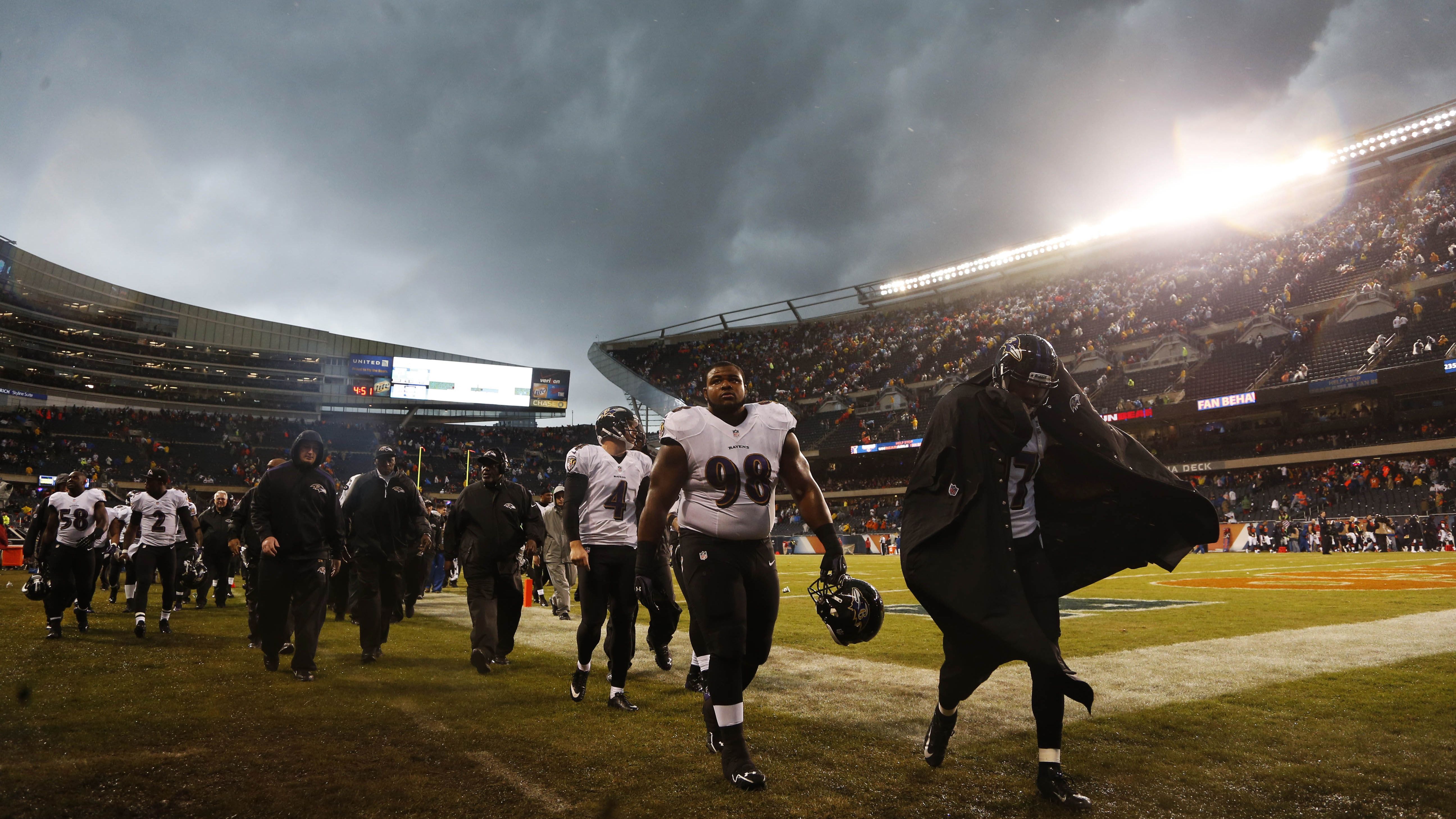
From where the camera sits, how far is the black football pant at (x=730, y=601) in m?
4.01

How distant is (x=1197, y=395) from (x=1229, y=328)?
4847mm

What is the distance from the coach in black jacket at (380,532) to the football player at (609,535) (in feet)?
8.01

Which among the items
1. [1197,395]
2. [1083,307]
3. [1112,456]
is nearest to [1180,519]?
[1112,456]

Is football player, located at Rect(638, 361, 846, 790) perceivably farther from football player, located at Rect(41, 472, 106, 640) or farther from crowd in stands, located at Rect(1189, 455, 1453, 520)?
crowd in stands, located at Rect(1189, 455, 1453, 520)

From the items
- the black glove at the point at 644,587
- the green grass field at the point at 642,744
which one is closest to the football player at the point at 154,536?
the green grass field at the point at 642,744

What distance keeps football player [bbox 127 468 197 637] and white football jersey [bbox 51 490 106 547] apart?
550mm

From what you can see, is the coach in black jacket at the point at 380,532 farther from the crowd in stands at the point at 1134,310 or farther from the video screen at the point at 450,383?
the video screen at the point at 450,383

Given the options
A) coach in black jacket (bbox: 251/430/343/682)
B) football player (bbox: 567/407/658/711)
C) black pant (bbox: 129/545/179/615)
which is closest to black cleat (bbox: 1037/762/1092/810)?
football player (bbox: 567/407/658/711)

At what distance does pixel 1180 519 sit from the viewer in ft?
14.6

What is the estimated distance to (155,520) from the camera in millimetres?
10234

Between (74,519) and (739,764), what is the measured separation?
967 cm

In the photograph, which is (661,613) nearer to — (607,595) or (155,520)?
(607,595)

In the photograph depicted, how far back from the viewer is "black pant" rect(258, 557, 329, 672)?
677 centimetres

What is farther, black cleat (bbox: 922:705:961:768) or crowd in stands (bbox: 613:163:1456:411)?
crowd in stands (bbox: 613:163:1456:411)
